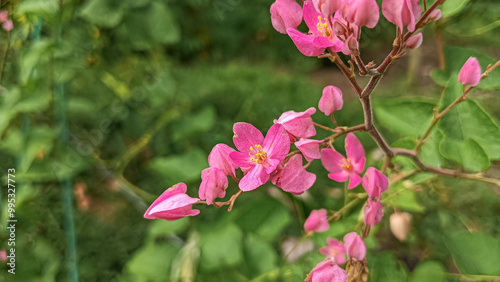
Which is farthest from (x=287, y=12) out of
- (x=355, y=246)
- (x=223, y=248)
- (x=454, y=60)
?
(x=223, y=248)

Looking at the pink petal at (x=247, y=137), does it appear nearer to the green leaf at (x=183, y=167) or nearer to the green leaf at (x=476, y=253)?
the green leaf at (x=476, y=253)

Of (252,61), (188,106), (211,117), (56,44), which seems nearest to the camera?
(56,44)

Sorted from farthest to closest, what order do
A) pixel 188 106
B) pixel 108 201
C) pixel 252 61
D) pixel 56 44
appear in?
pixel 252 61 → pixel 108 201 → pixel 188 106 → pixel 56 44

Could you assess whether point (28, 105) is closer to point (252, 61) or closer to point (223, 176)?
point (223, 176)

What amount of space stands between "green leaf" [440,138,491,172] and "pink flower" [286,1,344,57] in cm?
13

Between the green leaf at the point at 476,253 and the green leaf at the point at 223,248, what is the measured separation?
243 millimetres

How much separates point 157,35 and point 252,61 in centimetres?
73

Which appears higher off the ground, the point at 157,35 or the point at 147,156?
the point at 157,35

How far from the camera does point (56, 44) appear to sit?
0.63 metres

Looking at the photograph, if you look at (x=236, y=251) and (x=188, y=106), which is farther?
(x=188, y=106)

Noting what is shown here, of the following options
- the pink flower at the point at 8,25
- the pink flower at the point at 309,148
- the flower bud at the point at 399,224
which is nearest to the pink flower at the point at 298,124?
the pink flower at the point at 309,148

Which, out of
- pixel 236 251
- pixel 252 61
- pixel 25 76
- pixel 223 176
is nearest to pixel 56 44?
pixel 25 76

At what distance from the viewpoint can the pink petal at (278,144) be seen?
0.75 feet

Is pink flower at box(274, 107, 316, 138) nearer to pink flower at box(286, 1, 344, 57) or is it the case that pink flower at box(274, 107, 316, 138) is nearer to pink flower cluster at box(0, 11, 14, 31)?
pink flower at box(286, 1, 344, 57)
